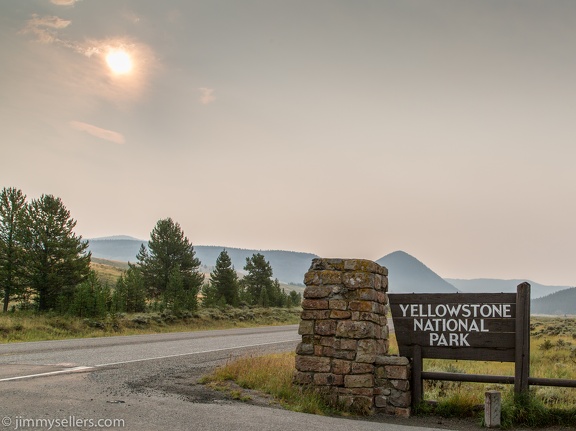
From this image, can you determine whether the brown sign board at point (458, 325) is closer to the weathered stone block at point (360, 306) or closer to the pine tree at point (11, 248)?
the weathered stone block at point (360, 306)

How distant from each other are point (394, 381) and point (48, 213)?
28.0m

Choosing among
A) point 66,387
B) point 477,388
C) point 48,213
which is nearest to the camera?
point 66,387

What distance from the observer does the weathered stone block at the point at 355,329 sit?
9.41 m

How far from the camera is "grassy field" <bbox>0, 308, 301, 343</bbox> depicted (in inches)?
797

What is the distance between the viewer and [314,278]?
9.84 m

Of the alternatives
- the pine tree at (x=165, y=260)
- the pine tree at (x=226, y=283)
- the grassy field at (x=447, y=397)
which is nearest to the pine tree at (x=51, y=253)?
the pine tree at (x=165, y=260)

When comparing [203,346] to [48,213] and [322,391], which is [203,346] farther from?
[48,213]

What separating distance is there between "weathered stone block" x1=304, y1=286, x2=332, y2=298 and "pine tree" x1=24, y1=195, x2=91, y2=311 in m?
24.9

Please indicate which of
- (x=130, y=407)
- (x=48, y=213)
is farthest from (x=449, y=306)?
(x=48, y=213)

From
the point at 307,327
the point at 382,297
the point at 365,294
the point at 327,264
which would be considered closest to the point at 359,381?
the point at 307,327

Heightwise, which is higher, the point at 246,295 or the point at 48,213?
the point at 48,213

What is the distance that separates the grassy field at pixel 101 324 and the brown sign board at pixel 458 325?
14603 millimetres

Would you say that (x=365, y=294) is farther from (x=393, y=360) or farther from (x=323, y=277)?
(x=393, y=360)

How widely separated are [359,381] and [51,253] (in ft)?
89.6
